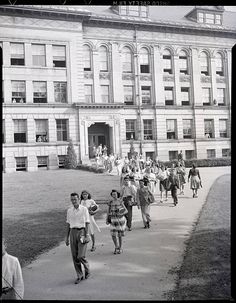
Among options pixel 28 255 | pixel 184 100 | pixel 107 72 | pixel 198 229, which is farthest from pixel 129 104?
pixel 28 255

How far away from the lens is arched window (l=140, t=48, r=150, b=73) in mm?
10211

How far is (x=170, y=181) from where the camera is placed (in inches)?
533

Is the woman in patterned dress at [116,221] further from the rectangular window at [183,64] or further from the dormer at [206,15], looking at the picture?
the dormer at [206,15]

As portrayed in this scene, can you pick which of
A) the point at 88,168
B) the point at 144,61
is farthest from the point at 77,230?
the point at 144,61

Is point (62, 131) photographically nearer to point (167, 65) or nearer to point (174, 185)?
point (167, 65)

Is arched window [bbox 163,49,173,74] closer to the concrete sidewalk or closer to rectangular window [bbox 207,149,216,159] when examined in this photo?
rectangular window [bbox 207,149,216,159]

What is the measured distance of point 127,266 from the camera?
8008mm

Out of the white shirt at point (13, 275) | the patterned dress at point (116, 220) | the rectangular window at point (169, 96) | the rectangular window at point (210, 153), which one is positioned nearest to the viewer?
the white shirt at point (13, 275)

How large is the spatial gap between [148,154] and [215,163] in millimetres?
2017

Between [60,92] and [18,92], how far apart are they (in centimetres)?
171

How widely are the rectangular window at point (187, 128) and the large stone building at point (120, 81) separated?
0.03 m

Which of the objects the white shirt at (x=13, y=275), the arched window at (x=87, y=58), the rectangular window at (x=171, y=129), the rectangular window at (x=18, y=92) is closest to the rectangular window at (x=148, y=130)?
the rectangular window at (x=171, y=129)

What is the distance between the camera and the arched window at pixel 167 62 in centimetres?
1057

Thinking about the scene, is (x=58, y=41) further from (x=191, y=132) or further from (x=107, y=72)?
(x=191, y=132)
